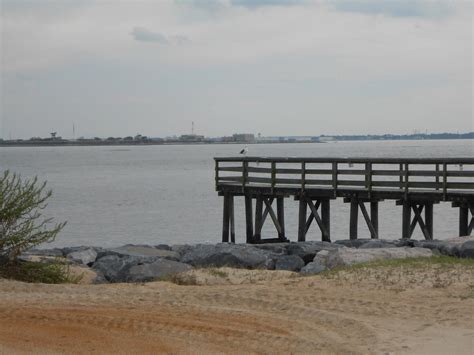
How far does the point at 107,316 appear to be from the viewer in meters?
10.7

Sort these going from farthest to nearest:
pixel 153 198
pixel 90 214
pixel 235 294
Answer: pixel 153 198, pixel 90 214, pixel 235 294

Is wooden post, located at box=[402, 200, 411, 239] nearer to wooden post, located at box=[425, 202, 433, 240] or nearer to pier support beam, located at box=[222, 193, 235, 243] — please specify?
wooden post, located at box=[425, 202, 433, 240]

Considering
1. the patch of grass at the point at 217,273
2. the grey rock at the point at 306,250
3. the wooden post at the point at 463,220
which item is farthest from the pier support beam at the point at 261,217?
the patch of grass at the point at 217,273

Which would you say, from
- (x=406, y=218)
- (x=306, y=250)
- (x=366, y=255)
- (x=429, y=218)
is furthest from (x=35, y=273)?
(x=429, y=218)

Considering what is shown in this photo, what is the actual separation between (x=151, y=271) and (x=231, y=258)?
1978 mm

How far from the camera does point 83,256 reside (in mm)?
19938

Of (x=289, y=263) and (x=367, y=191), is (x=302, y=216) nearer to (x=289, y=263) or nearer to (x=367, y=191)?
(x=367, y=191)

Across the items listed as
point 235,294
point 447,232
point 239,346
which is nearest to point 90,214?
point 447,232

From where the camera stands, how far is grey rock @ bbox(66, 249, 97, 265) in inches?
766

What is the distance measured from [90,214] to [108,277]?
102 ft

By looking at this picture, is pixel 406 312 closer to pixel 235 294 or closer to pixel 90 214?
pixel 235 294

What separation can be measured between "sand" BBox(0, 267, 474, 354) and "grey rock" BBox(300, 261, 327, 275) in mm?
1730

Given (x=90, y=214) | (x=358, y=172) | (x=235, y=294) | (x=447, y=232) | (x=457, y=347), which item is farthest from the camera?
(x=90, y=214)

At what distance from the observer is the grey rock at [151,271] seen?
51.3 feet
